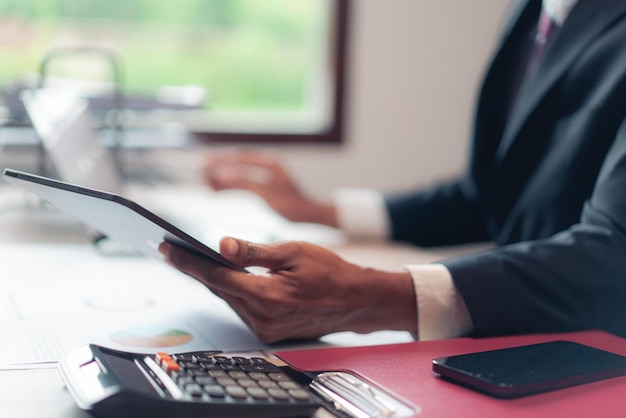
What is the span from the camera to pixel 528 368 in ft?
2.19

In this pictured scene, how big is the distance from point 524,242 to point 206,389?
630 millimetres

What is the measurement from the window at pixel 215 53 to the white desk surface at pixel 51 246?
61cm

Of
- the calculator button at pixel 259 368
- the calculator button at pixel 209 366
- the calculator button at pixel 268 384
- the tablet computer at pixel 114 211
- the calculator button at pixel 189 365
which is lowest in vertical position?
the calculator button at pixel 259 368

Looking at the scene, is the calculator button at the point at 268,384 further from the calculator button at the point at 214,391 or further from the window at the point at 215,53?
the window at the point at 215,53

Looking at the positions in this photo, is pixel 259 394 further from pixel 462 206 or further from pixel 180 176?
pixel 180 176

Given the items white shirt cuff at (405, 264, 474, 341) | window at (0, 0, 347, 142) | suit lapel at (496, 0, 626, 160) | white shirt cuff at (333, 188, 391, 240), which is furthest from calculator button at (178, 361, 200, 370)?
window at (0, 0, 347, 142)

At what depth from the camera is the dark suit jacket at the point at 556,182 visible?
86 cm

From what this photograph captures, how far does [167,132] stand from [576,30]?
1048mm

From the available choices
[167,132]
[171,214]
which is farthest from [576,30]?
[167,132]

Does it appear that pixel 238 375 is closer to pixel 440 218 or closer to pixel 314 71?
pixel 440 218

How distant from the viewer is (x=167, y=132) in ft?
6.04

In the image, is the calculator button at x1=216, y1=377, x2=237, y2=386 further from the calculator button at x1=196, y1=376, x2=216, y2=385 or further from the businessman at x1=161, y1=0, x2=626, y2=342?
the businessman at x1=161, y1=0, x2=626, y2=342

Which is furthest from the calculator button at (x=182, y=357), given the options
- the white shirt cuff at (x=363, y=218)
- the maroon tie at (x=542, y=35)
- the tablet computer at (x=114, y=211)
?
the white shirt cuff at (x=363, y=218)

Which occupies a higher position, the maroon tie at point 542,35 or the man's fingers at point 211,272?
the maroon tie at point 542,35
